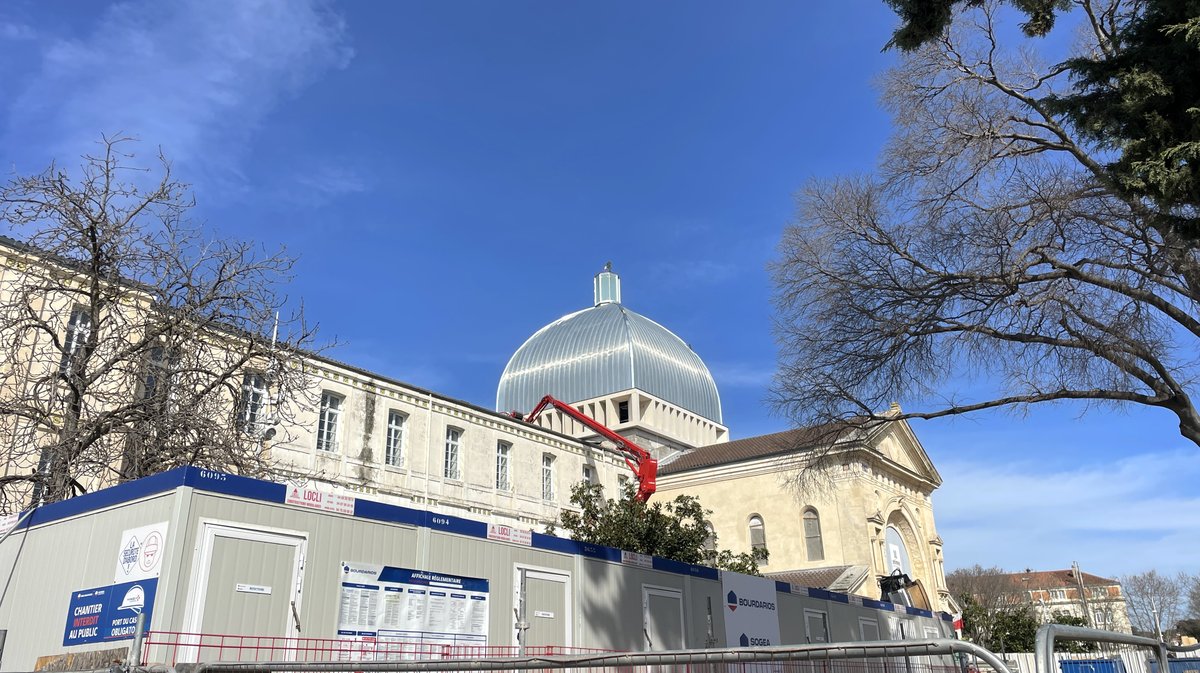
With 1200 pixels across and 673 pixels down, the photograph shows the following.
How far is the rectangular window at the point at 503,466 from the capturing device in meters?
34.6

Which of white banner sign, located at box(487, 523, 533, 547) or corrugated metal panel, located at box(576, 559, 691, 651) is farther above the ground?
white banner sign, located at box(487, 523, 533, 547)

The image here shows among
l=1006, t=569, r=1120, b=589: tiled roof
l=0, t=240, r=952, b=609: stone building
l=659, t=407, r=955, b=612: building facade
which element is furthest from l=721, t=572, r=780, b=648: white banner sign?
l=1006, t=569, r=1120, b=589: tiled roof

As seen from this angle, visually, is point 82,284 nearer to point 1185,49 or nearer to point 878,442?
point 1185,49

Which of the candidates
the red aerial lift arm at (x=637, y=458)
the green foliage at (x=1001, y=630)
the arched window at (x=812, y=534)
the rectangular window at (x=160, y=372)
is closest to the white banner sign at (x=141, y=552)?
the rectangular window at (x=160, y=372)

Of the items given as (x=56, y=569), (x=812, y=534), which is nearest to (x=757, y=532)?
(x=812, y=534)

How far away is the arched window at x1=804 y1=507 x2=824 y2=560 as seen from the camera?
1629 inches

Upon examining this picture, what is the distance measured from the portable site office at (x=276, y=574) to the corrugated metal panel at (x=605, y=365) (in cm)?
3772

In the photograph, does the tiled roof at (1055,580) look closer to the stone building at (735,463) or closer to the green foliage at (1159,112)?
the stone building at (735,463)

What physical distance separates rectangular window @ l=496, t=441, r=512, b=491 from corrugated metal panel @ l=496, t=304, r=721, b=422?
16536mm

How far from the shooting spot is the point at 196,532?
937 centimetres

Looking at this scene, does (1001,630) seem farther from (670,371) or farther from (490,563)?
(490,563)

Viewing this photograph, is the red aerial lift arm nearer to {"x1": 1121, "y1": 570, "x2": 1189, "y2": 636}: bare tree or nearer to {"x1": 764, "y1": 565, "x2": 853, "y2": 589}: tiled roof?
{"x1": 764, "y1": 565, "x2": 853, "y2": 589}: tiled roof

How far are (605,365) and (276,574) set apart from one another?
4317 centimetres

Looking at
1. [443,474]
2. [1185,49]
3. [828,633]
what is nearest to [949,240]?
[1185,49]
